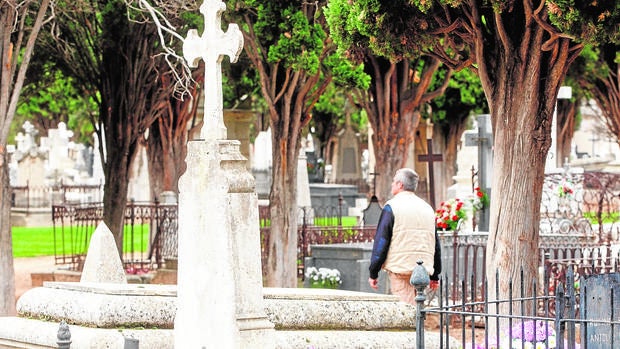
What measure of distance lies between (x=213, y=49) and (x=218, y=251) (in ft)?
5.24

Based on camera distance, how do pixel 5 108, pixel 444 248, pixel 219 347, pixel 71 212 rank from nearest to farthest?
pixel 219 347 → pixel 5 108 → pixel 444 248 → pixel 71 212

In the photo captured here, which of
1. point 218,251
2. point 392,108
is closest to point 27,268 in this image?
point 392,108

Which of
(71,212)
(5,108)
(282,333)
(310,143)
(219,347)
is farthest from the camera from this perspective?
(310,143)

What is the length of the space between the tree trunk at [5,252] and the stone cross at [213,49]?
7.43 metres

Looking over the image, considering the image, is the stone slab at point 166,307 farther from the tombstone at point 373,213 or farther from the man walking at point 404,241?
the tombstone at point 373,213

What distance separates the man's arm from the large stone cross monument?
262 cm

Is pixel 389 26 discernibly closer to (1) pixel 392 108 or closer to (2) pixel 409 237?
(2) pixel 409 237

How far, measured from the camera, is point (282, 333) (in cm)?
932

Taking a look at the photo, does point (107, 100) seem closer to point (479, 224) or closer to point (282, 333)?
point (479, 224)

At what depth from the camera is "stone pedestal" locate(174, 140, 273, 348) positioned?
832cm

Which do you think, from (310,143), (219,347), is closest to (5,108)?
(219,347)

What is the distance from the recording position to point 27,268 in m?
26.1

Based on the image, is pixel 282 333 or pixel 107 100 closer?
pixel 282 333

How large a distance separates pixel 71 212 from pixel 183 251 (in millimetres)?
15654
